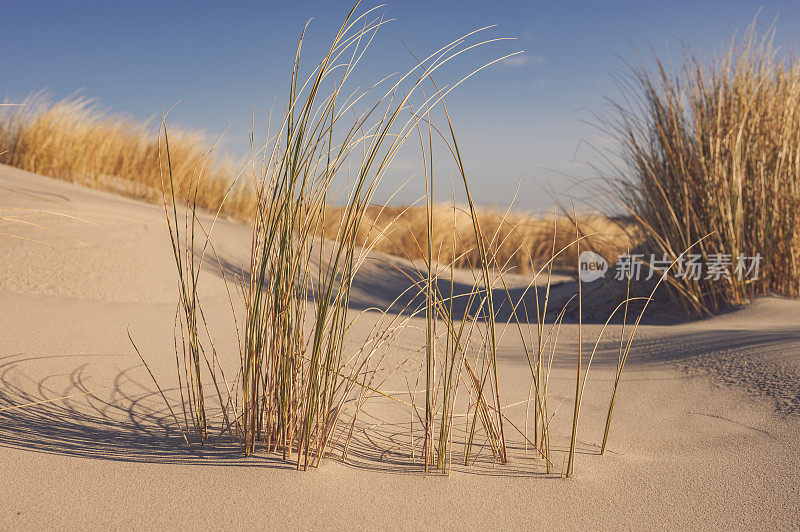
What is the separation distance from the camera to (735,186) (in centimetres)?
335

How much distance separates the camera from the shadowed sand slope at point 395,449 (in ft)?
3.64

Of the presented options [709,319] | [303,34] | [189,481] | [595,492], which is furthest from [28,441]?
[709,319]

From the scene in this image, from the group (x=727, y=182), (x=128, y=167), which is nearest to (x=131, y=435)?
(x=727, y=182)

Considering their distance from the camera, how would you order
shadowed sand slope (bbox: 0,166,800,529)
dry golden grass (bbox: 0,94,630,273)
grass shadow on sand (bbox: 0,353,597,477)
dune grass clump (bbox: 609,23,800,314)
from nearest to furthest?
shadowed sand slope (bbox: 0,166,800,529)
grass shadow on sand (bbox: 0,353,597,477)
dune grass clump (bbox: 609,23,800,314)
dry golden grass (bbox: 0,94,630,273)

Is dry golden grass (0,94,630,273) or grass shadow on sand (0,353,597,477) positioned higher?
dry golden grass (0,94,630,273)

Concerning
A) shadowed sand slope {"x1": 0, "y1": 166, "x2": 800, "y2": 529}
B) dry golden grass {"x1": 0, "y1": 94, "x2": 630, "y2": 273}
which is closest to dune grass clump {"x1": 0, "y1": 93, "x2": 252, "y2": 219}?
dry golden grass {"x1": 0, "y1": 94, "x2": 630, "y2": 273}

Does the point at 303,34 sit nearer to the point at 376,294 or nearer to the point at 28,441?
the point at 28,441

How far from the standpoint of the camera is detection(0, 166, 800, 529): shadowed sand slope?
111cm

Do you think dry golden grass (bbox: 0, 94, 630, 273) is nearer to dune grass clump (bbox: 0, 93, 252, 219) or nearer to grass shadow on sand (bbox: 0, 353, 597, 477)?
dune grass clump (bbox: 0, 93, 252, 219)

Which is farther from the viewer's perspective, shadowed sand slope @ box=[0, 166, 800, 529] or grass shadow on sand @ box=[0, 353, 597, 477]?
grass shadow on sand @ box=[0, 353, 597, 477]

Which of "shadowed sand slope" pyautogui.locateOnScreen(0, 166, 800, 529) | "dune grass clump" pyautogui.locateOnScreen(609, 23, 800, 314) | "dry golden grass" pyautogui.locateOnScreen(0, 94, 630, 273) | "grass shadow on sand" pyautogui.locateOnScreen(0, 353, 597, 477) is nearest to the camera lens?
"shadowed sand slope" pyautogui.locateOnScreen(0, 166, 800, 529)

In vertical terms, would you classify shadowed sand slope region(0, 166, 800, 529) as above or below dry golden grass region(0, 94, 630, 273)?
below

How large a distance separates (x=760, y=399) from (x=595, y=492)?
897mm

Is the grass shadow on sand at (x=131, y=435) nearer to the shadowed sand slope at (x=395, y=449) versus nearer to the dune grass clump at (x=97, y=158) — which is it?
the shadowed sand slope at (x=395, y=449)
